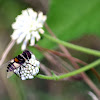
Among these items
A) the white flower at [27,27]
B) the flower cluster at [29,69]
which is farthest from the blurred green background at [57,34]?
the flower cluster at [29,69]

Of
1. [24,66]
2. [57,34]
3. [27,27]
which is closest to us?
[24,66]

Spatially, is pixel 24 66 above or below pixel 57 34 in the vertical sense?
below

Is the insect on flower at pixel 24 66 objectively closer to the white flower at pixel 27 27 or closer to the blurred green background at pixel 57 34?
the white flower at pixel 27 27

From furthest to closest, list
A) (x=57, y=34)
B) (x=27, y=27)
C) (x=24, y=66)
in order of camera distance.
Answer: (x=57, y=34), (x=27, y=27), (x=24, y=66)

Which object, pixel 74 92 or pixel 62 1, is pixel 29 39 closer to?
pixel 62 1

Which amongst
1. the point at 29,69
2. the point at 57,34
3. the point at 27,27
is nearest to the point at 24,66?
the point at 29,69

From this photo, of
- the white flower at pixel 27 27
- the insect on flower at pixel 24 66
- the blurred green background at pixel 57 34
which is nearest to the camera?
the insect on flower at pixel 24 66

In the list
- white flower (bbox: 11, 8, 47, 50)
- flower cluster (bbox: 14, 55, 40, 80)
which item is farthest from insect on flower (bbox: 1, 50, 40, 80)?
white flower (bbox: 11, 8, 47, 50)

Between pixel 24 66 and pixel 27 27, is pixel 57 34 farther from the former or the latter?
pixel 24 66
